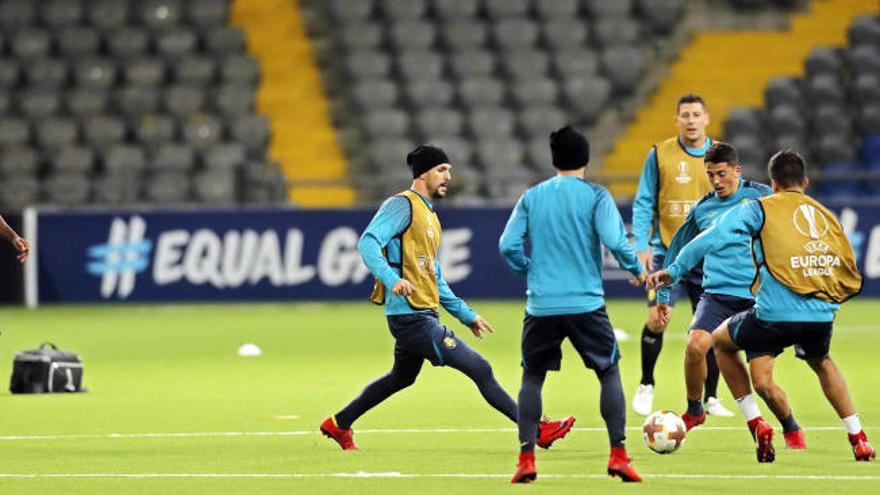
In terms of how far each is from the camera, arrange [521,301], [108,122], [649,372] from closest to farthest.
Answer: [649,372], [521,301], [108,122]

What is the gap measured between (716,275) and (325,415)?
3.30 m

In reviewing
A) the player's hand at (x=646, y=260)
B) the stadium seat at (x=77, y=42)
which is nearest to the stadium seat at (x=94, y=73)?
the stadium seat at (x=77, y=42)

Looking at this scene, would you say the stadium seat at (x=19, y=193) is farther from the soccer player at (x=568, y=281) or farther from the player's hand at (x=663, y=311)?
the soccer player at (x=568, y=281)

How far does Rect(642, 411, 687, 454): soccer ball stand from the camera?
1141cm

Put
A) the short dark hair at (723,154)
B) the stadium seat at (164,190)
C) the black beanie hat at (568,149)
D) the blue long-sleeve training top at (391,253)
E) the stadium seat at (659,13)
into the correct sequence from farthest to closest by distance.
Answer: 1. the stadium seat at (659,13)
2. the stadium seat at (164,190)
3. the short dark hair at (723,154)
4. the blue long-sleeve training top at (391,253)
5. the black beanie hat at (568,149)

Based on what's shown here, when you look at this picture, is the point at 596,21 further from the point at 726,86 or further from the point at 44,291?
the point at 44,291

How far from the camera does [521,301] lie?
2784 cm

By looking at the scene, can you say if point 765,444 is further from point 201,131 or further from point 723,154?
point 201,131

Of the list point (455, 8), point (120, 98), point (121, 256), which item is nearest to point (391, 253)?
point (121, 256)

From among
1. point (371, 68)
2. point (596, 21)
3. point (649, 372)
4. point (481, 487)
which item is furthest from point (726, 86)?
point (481, 487)

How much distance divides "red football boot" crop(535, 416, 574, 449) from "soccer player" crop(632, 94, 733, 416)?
224 cm

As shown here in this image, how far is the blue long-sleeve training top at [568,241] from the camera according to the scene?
33.0 ft

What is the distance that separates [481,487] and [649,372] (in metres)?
4.16

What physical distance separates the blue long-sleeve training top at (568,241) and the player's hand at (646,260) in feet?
9.29
